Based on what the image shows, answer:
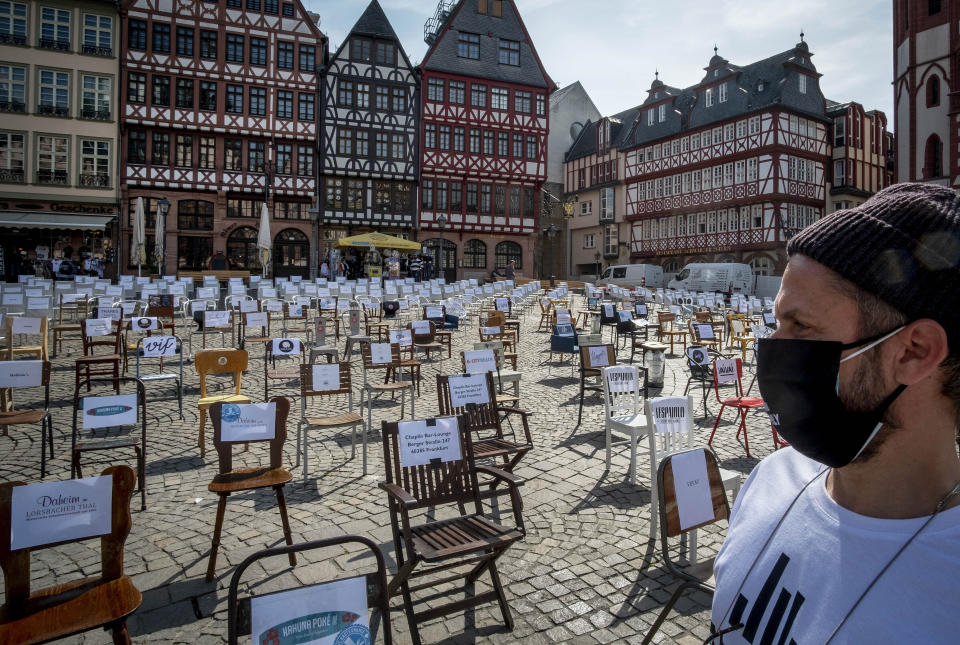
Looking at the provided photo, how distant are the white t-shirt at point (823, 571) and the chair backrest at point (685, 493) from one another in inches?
71.0

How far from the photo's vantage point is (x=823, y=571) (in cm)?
112

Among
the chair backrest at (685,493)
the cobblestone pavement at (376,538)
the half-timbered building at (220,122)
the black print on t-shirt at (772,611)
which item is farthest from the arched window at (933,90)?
the black print on t-shirt at (772,611)

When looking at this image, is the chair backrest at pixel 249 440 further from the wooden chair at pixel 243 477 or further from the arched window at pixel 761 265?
the arched window at pixel 761 265

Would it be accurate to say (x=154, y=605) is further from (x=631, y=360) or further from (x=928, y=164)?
(x=928, y=164)

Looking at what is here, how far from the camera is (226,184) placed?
33.5 metres

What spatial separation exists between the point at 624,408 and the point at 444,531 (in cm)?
379

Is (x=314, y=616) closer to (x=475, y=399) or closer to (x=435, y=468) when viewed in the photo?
(x=435, y=468)

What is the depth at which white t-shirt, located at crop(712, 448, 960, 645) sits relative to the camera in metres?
0.96

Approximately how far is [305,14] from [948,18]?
1320 inches

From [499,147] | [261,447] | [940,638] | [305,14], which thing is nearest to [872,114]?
[499,147]

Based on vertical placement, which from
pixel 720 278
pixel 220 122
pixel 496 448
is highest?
pixel 220 122

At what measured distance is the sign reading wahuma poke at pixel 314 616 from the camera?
2008mm

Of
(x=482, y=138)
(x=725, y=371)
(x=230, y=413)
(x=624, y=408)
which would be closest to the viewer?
(x=230, y=413)

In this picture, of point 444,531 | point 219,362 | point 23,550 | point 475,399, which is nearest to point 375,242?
point 219,362
